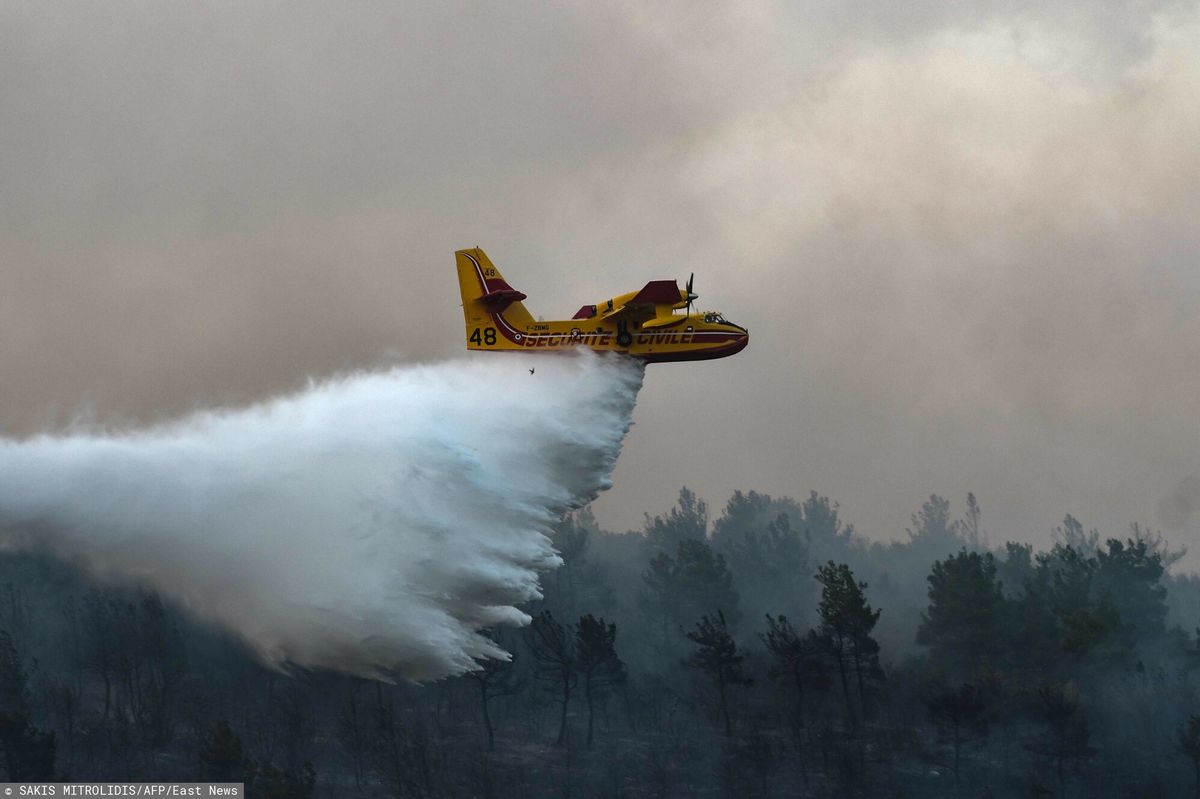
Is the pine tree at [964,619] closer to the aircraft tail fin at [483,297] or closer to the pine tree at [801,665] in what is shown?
the pine tree at [801,665]

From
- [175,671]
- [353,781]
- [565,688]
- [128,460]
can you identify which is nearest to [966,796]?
[565,688]

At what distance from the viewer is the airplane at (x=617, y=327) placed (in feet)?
144

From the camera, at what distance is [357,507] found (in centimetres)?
4369

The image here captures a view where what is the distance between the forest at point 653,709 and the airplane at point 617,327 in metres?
39.1

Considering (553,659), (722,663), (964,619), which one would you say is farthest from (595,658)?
(964,619)

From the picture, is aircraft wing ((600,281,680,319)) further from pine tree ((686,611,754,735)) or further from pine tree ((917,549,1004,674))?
pine tree ((917,549,1004,674))

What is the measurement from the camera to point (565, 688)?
90.1m

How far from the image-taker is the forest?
264 feet

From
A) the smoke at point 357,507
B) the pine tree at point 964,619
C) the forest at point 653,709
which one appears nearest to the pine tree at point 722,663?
the forest at point 653,709

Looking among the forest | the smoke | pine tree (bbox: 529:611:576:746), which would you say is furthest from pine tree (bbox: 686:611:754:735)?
the smoke

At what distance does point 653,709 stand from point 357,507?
52722 mm

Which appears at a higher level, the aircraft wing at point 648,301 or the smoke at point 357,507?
the aircraft wing at point 648,301

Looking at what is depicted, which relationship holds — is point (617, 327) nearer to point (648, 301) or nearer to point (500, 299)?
point (648, 301)

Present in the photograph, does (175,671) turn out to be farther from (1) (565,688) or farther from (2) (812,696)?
(2) (812,696)
